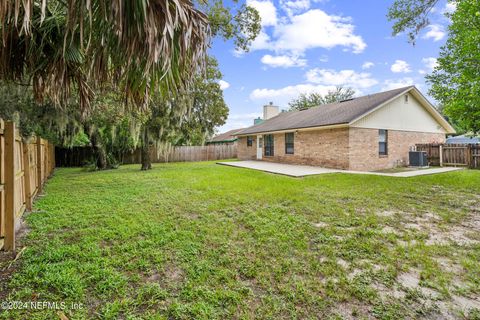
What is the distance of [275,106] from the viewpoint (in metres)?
22.0

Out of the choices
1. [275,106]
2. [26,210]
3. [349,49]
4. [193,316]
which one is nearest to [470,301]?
[193,316]

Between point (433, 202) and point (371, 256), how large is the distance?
3.74m

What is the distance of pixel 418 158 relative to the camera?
12523 mm

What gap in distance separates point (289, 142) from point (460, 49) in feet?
27.6

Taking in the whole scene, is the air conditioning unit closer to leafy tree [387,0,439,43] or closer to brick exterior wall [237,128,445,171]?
brick exterior wall [237,128,445,171]

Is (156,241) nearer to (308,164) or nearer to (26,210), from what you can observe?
(26,210)

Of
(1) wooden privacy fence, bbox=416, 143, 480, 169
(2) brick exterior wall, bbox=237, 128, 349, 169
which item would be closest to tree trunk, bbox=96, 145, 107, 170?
(2) brick exterior wall, bbox=237, 128, 349, 169

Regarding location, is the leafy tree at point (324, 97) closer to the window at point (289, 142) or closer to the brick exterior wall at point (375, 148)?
the window at point (289, 142)

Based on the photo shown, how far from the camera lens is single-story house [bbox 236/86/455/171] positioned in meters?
11.4

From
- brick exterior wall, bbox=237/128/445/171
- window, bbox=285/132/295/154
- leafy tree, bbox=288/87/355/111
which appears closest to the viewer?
brick exterior wall, bbox=237/128/445/171

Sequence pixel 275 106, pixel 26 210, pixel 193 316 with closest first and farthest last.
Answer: pixel 193 316 < pixel 26 210 < pixel 275 106

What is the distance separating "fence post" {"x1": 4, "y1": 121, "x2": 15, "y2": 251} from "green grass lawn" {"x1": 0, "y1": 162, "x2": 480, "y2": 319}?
0.22 metres

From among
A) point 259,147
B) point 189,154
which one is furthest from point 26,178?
point 189,154

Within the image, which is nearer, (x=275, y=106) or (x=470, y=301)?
(x=470, y=301)
